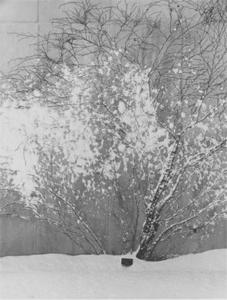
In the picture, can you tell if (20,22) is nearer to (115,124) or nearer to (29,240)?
(115,124)

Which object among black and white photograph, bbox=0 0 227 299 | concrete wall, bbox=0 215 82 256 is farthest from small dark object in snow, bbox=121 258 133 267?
concrete wall, bbox=0 215 82 256

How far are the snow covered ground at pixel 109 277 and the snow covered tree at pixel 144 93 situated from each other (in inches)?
11.5

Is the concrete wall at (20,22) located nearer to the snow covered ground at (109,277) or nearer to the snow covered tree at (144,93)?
the snow covered tree at (144,93)

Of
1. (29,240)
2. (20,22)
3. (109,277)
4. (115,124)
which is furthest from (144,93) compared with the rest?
(29,240)

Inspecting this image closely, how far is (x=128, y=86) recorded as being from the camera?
4617mm

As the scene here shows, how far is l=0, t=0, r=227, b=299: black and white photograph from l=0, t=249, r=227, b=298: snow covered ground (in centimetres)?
2

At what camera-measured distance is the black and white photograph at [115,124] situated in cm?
465

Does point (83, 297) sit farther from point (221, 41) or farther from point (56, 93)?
point (221, 41)

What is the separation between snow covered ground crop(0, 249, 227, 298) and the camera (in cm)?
414

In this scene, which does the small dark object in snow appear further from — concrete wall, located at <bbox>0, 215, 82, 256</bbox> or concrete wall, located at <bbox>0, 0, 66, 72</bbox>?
concrete wall, located at <bbox>0, 0, 66, 72</bbox>

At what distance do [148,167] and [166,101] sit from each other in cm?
62

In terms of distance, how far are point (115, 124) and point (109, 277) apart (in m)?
1.33

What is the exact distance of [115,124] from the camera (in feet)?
15.1

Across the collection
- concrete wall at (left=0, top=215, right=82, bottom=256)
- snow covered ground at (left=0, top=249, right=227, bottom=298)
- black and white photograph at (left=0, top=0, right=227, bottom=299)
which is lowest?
snow covered ground at (left=0, top=249, right=227, bottom=298)
